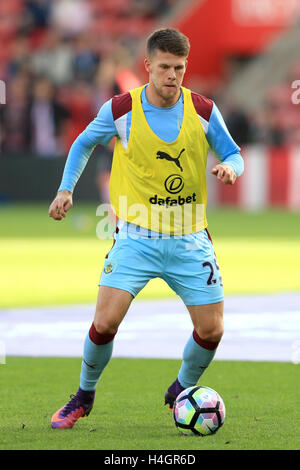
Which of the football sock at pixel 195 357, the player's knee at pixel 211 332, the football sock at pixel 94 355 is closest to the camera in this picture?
the football sock at pixel 94 355

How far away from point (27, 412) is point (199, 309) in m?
1.27

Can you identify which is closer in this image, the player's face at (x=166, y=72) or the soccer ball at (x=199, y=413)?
the soccer ball at (x=199, y=413)

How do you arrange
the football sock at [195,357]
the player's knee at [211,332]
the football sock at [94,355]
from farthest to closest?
the football sock at [195,357]
the player's knee at [211,332]
the football sock at [94,355]

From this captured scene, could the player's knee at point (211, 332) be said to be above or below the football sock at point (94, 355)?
above

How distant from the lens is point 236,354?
9250 millimetres

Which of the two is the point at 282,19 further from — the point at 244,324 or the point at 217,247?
the point at 244,324

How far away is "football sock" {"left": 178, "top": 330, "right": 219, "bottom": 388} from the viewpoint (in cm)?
685

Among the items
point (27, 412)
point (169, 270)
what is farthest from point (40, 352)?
point (169, 270)

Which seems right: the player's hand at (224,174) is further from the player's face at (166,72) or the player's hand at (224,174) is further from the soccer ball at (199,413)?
the soccer ball at (199,413)

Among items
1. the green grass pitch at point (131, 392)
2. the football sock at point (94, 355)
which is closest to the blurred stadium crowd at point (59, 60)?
the green grass pitch at point (131, 392)

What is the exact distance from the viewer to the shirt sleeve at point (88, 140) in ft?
22.1

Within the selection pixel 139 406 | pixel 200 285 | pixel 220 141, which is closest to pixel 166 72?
pixel 220 141

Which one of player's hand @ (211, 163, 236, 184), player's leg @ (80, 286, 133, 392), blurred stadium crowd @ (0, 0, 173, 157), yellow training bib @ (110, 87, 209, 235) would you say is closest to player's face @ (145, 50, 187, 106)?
yellow training bib @ (110, 87, 209, 235)

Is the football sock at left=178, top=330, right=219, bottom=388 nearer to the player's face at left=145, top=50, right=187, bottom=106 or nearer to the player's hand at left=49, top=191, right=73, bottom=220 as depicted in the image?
the player's hand at left=49, top=191, right=73, bottom=220
